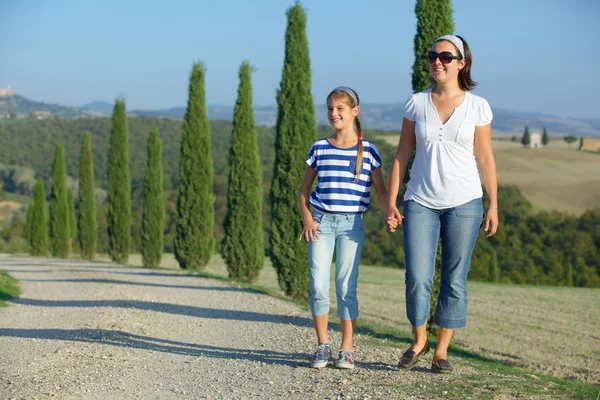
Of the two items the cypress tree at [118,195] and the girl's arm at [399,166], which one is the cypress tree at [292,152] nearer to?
the girl's arm at [399,166]

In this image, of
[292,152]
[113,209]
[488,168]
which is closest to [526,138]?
[113,209]

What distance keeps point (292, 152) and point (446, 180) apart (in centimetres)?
895

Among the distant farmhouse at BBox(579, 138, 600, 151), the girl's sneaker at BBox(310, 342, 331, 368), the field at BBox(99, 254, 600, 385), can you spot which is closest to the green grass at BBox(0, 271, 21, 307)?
the field at BBox(99, 254, 600, 385)

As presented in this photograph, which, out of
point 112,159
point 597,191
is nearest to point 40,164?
point 112,159

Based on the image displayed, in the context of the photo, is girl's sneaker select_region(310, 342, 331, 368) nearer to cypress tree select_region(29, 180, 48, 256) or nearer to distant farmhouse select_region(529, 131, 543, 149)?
cypress tree select_region(29, 180, 48, 256)

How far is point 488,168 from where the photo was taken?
5.29 metres

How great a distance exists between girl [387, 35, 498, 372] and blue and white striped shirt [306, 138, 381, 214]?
27 cm

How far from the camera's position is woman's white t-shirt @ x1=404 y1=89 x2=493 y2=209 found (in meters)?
5.09

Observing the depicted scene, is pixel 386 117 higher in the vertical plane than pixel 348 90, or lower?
higher

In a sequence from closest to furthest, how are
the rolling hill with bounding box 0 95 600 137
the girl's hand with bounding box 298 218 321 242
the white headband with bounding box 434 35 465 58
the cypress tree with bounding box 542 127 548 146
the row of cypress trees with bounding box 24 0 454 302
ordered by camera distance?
the white headband with bounding box 434 35 465 58 → the girl's hand with bounding box 298 218 321 242 → the row of cypress trees with bounding box 24 0 454 302 → the rolling hill with bounding box 0 95 600 137 → the cypress tree with bounding box 542 127 548 146

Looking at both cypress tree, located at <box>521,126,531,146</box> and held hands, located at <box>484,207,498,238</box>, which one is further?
cypress tree, located at <box>521,126,531,146</box>

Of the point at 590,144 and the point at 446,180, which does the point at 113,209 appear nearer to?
the point at 446,180

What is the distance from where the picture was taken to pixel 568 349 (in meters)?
12.6

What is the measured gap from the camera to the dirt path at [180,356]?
4.97 m
